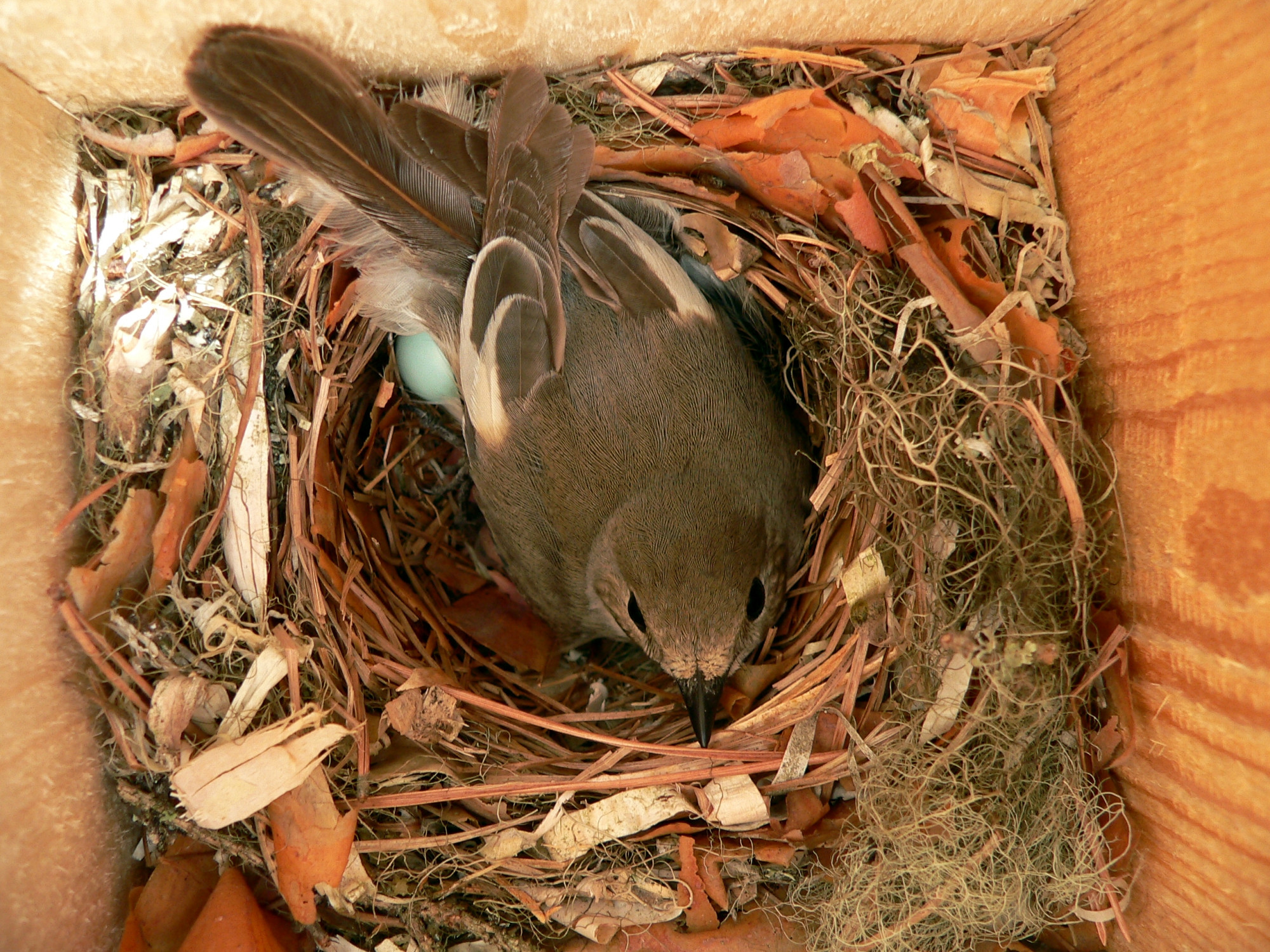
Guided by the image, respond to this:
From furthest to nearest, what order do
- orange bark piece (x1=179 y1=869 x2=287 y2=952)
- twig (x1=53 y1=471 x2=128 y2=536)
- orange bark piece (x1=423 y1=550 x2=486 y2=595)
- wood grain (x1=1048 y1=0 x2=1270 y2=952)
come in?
orange bark piece (x1=423 y1=550 x2=486 y2=595)
twig (x1=53 y1=471 x2=128 y2=536)
orange bark piece (x1=179 y1=869 x2=287 y2=952)
wood grain (x1=1048 y1=0 x2=1270 y2=952)

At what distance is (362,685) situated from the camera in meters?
2.30

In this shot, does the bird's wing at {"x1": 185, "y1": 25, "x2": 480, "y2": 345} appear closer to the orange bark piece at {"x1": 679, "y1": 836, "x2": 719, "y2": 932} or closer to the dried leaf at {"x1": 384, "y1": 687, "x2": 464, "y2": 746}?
the dried leaf at {"x1": 384, "y1": 687, "x2": 464, "y2": 746}

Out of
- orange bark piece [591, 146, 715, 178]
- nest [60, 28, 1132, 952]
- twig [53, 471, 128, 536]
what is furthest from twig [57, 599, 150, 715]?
orange bark piece [591, 146, 715, 178]

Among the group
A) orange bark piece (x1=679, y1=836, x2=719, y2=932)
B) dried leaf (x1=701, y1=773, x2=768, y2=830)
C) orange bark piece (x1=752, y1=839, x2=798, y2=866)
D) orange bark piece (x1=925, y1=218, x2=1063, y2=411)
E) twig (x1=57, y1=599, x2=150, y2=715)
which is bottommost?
orange bark piece (x1=679, y1=836, x2=719, y2=932)

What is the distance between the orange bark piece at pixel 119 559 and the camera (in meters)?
2.09

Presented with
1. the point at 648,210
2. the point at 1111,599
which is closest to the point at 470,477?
the point at 648,210

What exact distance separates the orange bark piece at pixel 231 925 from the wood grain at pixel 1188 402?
2032 millimetres

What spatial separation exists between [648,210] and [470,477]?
1140 millimetres

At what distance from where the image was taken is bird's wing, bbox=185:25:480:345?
1.93 metres

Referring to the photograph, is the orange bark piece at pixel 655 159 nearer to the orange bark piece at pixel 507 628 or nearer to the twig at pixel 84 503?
the orange bark piece at pixel 507 628

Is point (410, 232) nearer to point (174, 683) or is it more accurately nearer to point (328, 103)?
point (328, 103)

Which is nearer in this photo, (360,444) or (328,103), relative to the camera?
(328,103)

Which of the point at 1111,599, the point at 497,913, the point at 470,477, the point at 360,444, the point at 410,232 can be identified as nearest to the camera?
the point at 1111,599

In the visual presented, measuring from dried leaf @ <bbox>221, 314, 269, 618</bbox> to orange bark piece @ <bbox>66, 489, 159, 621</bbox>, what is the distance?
183 mm
